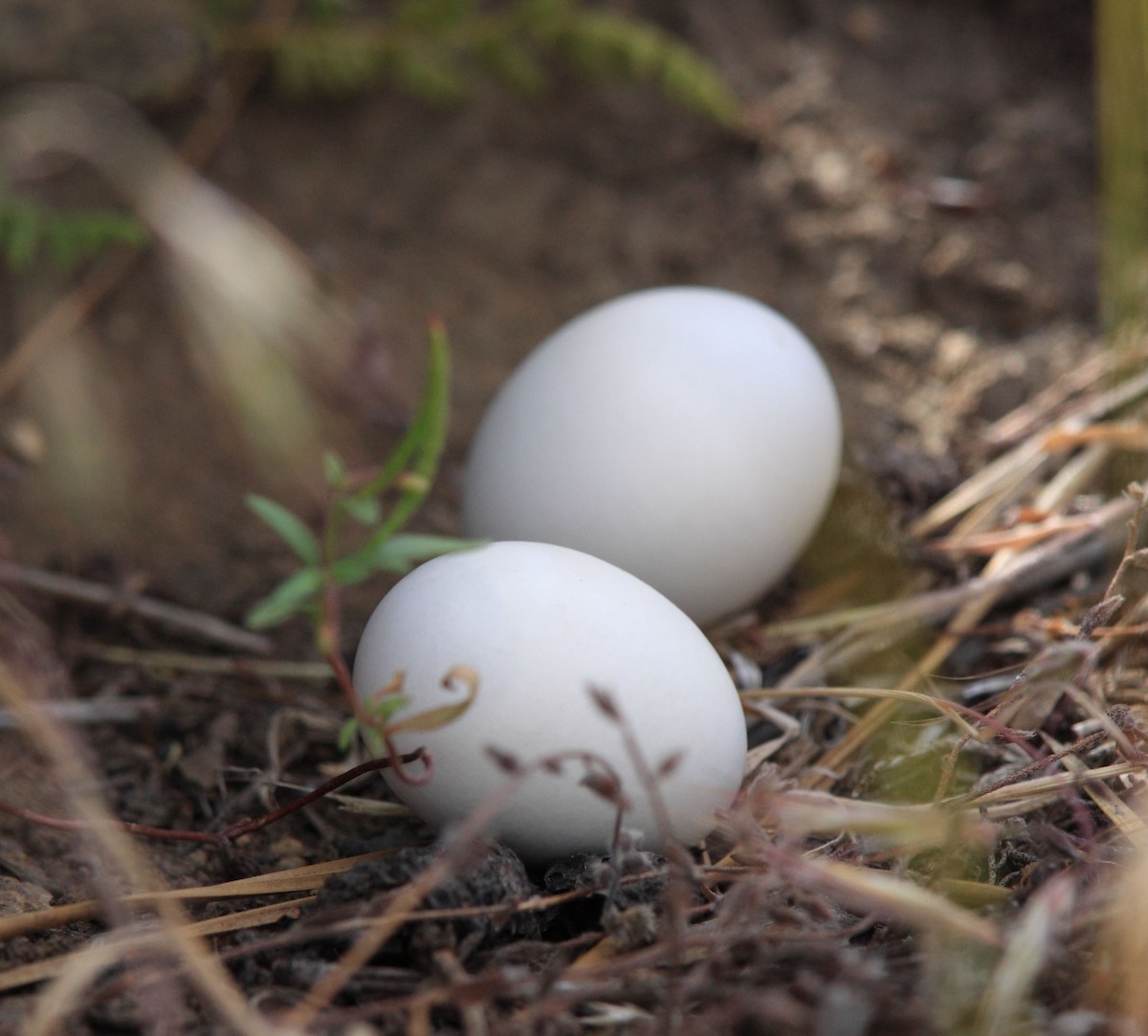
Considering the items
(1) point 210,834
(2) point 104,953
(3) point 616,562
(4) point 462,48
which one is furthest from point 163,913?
(4) point 462,48

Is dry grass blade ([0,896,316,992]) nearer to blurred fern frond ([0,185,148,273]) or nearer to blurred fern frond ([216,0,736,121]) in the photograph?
blurred fern frond ([0,185,148,273])

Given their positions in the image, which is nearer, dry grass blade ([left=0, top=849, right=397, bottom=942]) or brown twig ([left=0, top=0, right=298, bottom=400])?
dry grass blade ([left=0, top=849, right=397, bottom=942])

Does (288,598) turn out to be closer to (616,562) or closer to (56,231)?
(616,562)

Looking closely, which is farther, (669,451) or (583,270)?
(583,270)

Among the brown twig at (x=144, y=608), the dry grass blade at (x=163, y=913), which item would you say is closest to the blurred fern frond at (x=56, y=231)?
the brown twig at (x=144, y=608)

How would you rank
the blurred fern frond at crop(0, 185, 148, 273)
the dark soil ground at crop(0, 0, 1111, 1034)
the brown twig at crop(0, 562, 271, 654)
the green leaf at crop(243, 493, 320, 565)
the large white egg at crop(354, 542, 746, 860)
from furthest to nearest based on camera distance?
the blurred fern frond at crop(0, 185, 148, 273)
the brown twig at crop(0, 562, 271, 654)
the dark soil ground at crop(0, 0, 1111, 1034)
the large white egg at crop(354, 542, 746, 860)
the green leaf at crop(243, 493, 320, 565)

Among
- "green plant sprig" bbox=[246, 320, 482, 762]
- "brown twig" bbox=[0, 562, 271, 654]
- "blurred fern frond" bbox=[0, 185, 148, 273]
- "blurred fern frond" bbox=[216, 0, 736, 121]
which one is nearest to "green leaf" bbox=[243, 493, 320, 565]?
"green plant sprig" bbox=[246, 320, 482, 762]

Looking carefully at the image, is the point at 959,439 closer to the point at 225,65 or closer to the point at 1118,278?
the point at 1118,278
